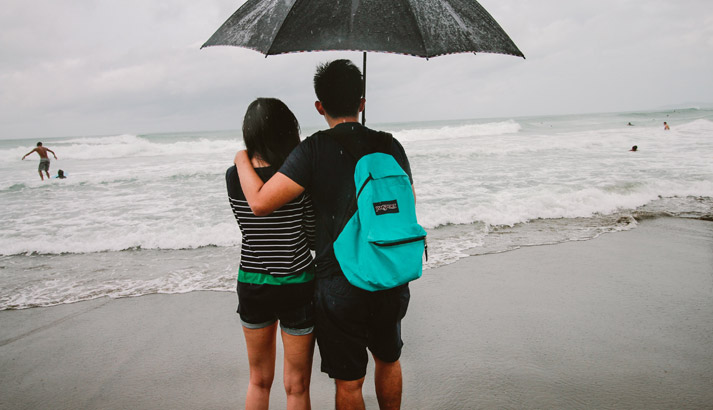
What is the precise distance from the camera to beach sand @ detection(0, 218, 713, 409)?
265 centimetres

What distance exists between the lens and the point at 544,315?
3.63 meters

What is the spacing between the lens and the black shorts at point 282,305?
183cm

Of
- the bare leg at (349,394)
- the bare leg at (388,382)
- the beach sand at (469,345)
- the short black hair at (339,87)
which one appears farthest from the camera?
the beach sand at (469,345)

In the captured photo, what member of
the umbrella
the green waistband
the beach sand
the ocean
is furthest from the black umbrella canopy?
the ocean

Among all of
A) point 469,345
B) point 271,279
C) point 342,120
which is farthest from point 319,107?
point 469,345

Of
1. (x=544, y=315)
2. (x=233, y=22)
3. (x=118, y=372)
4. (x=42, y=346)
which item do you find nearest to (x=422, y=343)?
(x=544, y=315)

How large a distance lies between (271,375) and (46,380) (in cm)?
221

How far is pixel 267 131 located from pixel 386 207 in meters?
0.66

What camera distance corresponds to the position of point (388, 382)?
76.8 inches

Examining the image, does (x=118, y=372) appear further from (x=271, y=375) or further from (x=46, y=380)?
(x=271, y=375)

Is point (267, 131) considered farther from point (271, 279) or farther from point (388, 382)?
point (388, 382)

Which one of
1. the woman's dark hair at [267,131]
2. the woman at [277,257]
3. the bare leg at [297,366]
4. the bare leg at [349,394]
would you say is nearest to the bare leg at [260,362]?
the woman at [277,257]

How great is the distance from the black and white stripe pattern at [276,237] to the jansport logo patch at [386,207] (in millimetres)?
403

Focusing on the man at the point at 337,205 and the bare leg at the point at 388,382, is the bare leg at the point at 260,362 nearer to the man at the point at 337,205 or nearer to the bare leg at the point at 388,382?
the man at the point at 337,205
